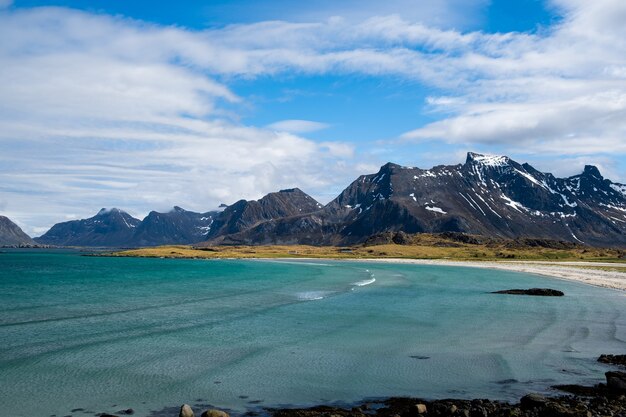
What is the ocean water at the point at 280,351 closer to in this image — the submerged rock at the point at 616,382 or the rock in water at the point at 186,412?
the rock in water at the point at 186,412

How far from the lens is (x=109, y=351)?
111ft

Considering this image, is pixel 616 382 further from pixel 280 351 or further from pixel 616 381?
pixel 280 351

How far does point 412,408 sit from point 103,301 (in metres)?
53.2

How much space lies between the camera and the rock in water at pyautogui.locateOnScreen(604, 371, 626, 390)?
23.5 m

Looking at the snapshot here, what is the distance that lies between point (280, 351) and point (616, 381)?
20072 mm

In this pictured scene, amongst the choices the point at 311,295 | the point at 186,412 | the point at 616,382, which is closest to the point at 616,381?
the point at 616,382

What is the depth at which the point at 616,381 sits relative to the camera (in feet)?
77.9

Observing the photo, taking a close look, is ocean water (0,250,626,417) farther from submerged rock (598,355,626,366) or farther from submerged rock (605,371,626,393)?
submerged rock (605,371,626,393)

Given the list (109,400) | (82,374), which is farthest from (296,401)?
(82,374)

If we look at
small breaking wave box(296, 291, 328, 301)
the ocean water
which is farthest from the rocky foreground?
small breaking wave box(296, 291, 328, 301)

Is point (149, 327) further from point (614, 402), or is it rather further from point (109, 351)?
point (614, 402)

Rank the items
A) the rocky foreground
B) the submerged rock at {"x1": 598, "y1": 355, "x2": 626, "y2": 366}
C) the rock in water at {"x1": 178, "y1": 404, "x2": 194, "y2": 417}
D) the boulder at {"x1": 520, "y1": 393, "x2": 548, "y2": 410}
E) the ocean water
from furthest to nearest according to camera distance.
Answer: the submerged rock at {"x1": 598, "y1": 355, "x2": 626, "y2": 366} < the ocean water < the boulder at {"x1": 520, "y1": 393, "x2": 548, "y2": 410} < the rock in water at {"x1": 178, "y1": 404, "x2": 194, "y2": 417} < the rocky foreground

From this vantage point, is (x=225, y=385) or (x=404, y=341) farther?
(x=404, y=341)

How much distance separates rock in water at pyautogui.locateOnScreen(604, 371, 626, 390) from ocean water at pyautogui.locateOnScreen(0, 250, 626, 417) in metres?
2.38
